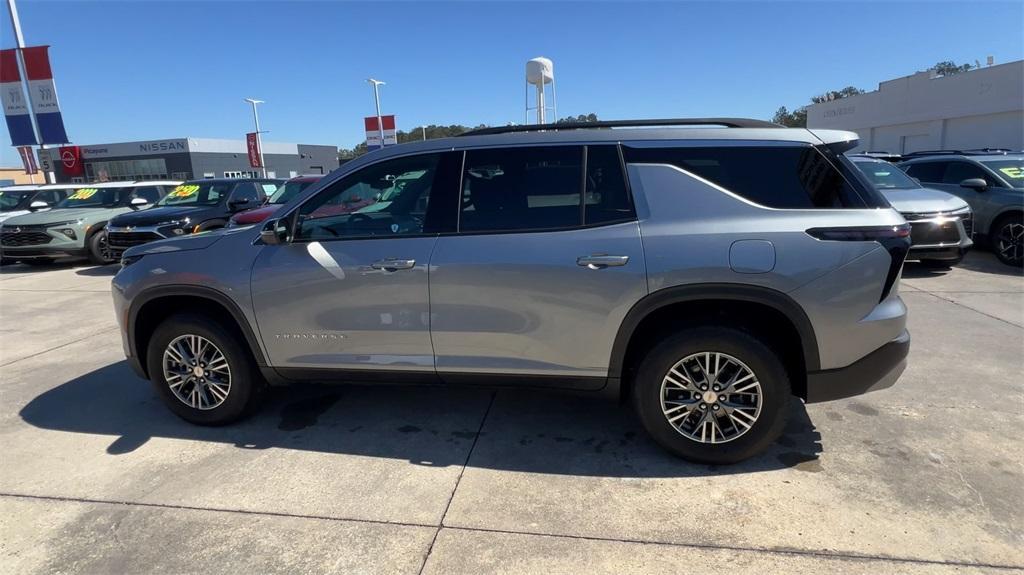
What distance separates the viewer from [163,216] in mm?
9781

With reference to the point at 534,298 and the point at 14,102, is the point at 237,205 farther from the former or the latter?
the point at 534,298

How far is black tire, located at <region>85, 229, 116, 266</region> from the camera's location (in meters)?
11.2

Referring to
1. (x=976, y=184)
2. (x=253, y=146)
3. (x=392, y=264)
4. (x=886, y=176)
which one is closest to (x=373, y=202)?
(x=392, y=264)

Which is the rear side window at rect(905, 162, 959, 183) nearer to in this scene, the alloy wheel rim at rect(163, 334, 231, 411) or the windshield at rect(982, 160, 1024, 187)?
the windshield at rect(982, 160, 1024, 187)

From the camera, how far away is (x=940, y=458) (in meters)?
3.23

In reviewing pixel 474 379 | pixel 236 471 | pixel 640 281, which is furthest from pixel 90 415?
pixel 640 281

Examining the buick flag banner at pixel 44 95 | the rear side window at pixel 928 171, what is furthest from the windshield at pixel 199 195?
the rear side window at pixel 928 171

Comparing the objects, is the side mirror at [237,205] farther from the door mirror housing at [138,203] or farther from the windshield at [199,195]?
the door mirror housing at [138,203]

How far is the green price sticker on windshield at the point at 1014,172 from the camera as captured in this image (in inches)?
350

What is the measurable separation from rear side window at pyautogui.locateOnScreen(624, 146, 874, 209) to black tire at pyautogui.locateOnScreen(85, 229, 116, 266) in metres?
11.9

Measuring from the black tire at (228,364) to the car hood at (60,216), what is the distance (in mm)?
9598

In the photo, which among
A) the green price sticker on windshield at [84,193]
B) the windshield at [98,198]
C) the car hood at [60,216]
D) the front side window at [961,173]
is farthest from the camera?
the green price sticker on windshield at [84,193]

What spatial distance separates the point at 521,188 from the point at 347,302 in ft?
4.08

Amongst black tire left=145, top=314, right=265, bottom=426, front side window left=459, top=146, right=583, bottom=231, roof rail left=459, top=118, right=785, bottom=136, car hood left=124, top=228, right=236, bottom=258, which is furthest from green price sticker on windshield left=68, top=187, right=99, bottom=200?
front side window left=459, top=146, right=583, bottom=231
